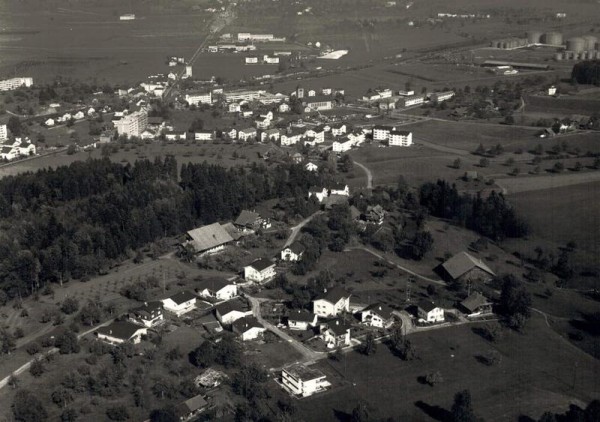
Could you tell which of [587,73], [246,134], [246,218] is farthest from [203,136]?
[587,73]

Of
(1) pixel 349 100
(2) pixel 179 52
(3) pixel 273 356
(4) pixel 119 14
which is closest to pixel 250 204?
(3) pixel 273 356

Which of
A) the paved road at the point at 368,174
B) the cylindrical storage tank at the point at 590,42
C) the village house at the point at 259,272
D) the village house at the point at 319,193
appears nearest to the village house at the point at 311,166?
the paved road at the point at 368,174

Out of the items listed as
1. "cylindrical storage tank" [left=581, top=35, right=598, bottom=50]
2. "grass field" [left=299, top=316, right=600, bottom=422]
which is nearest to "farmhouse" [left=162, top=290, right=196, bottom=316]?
"grass field" [left=299, top=316, right=600, bottom=422]

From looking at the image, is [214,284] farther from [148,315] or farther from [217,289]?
[148,315]

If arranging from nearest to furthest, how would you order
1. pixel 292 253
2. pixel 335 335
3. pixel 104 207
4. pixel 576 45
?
pixel 335 335 → pixel 292 253 → pixel 104 207 → pixel 576 45

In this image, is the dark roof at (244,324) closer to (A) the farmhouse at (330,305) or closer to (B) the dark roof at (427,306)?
(A) the farmhouse at (330,305)

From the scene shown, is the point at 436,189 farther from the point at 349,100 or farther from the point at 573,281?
the point at 349,100
